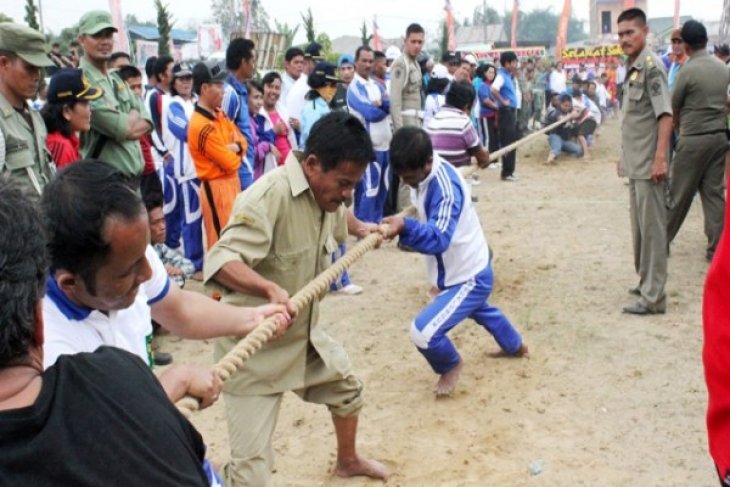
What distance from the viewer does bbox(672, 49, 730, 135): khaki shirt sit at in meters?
6.41

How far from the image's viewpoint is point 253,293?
2914 millimetres

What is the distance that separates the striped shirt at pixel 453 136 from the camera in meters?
6.61

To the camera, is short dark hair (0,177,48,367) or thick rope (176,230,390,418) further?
thick rope (176,230,390,418)

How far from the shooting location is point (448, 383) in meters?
4.52

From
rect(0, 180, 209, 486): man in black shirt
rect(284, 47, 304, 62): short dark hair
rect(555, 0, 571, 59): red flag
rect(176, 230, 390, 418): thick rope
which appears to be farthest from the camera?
rect(555, 0, 571, 59): red flag

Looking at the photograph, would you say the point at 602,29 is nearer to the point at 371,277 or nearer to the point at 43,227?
the point at 371,277

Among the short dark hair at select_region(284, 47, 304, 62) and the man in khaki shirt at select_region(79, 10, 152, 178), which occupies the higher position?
the short dark hair at select_region(284, 47, 304, 62)

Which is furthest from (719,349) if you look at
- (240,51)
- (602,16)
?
(602,16)

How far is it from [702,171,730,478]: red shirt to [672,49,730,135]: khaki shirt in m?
5.29

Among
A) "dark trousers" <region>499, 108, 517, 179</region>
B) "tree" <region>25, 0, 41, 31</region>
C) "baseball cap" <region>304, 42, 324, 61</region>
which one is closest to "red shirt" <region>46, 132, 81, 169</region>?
"baseball cap" <region>304, 42, 324, 61</region>

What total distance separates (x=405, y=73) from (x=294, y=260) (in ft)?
19.3

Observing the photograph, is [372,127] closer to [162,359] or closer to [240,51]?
[240,51]

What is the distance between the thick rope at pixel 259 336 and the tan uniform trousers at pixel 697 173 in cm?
396

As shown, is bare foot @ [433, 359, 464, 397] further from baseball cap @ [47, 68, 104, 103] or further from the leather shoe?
baseball cap @ [47, 68, 104, 103]
